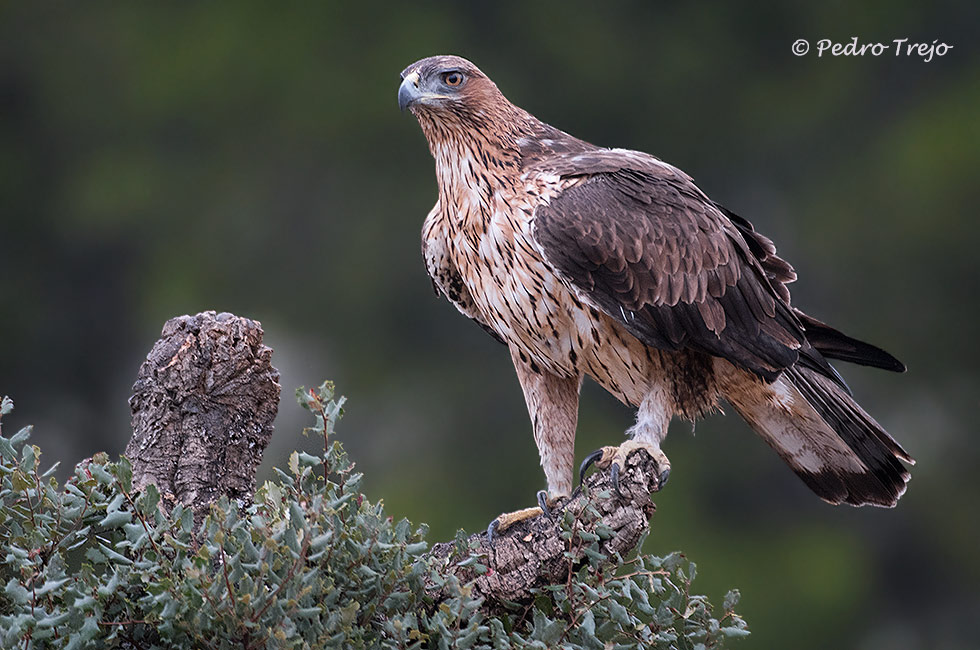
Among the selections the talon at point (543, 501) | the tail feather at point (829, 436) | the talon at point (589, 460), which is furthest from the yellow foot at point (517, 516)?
the tail feather at point (829, 436)

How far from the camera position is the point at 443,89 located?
3.38 m

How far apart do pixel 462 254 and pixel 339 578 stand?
1.31m

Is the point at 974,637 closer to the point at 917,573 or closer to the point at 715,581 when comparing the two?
the point at 917,573

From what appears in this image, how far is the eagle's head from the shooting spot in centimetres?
337

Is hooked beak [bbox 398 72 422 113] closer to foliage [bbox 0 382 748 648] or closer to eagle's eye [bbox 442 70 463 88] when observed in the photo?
eagle's eye [bbox 442 70 463 88]

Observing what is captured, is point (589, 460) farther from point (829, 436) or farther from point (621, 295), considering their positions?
point (829, 436)

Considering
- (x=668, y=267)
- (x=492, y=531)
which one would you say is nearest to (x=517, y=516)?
(x=492, y=531)

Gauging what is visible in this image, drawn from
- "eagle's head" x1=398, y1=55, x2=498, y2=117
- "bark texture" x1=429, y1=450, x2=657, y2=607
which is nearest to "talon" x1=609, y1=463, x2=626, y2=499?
"bark texture" x1=429, y1=450, x2=657, y2=607

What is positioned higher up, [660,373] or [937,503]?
[937,503]

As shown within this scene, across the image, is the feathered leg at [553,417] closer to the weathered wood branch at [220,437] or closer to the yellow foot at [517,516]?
the yellow foot at [517,516]

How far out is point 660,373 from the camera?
3.24 metres

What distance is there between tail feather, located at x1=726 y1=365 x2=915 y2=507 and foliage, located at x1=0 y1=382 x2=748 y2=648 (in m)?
1.14

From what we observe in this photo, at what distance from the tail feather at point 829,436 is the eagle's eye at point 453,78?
120 centimetres

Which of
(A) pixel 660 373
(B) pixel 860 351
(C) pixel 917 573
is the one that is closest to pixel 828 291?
(C) pixel 917 573
